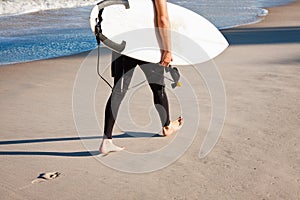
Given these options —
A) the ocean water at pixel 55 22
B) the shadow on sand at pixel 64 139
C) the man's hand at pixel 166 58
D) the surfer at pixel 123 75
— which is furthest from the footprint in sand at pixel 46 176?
the ocean water at pixel 55 22

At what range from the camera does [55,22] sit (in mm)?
13609

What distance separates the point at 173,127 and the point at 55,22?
10.2 metres

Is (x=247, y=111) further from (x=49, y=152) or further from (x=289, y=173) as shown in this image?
(x=49, y=152)

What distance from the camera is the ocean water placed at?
941cm

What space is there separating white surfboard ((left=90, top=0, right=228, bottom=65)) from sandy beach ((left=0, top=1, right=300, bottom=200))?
0.72 metres

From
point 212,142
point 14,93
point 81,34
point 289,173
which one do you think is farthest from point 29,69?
point 289,173

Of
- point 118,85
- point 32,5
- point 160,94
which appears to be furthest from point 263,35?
point 32,5

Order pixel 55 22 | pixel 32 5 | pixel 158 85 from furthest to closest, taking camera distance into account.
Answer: pixel 32 5 < pixel 55 22 < pixel 158 85

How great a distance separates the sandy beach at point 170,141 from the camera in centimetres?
318

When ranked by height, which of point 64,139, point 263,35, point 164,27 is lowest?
point 263,35

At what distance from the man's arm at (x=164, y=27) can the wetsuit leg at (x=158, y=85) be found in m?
0.14

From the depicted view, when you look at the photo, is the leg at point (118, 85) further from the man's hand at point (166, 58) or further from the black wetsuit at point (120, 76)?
the man's hand at point (166, 58)

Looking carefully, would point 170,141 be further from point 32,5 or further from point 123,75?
point 32,5

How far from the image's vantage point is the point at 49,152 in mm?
3887
